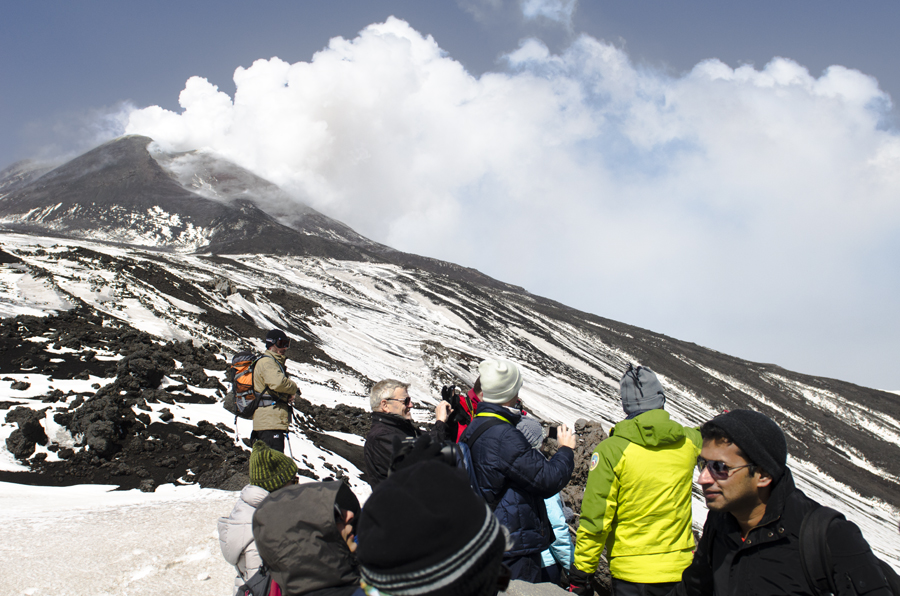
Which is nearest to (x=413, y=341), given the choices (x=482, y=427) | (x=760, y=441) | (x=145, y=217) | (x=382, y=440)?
(x=382, y=440)

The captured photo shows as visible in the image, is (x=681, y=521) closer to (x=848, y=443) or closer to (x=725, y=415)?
(x=725, y=415)

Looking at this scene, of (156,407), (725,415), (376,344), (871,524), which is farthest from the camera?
(376,344)

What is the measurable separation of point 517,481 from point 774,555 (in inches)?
51.5

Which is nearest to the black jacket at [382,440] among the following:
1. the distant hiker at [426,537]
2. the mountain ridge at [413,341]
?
the distant hiker at [426,537]

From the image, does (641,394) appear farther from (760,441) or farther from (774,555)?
(774,555)

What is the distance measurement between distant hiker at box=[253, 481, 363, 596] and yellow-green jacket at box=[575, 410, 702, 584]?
153cm

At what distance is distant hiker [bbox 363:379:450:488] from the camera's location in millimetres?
3607

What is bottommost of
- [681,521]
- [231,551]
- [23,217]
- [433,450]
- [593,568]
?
[23,217]

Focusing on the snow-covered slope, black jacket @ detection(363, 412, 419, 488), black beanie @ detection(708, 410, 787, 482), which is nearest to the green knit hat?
black jacket @ detection(363, 412, 419, 488)

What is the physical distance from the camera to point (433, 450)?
1.62 m

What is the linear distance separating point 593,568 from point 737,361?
4963 centimetres

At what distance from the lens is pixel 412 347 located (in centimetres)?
2392

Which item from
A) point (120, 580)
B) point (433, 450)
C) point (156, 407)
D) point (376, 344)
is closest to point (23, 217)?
point (376, 344)

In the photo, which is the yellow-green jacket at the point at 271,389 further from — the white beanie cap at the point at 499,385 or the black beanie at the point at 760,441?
the black beanie at the point at 760,441
